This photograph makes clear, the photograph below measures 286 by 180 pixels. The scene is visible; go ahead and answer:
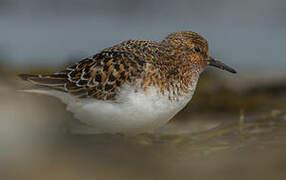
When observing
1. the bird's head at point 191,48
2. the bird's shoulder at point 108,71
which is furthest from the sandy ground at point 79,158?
the bird's head at point 191,48

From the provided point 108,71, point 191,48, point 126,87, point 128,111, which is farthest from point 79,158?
point 191,48

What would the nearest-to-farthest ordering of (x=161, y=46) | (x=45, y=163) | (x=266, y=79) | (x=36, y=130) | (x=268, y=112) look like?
(x=45, y=163)
(x=36, y=130)
(x=161, y=46)
(x=268, y=112)
(x=266, y=79)

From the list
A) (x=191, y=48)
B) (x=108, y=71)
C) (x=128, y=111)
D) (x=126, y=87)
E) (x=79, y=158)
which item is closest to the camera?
(x=79, y=158)

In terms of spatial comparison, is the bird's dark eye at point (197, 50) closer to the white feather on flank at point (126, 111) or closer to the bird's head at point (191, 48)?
the bird's head at point (191, 48)

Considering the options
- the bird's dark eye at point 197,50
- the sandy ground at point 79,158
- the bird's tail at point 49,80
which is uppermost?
the bird's dark eye at point 197,50

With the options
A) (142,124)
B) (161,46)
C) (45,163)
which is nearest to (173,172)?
(45,163)

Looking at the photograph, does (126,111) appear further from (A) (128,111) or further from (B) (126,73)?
(B) (126,73)

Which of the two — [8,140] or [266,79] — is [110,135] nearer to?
[8,140]
